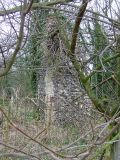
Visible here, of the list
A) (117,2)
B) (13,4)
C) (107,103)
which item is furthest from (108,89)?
(13,4)

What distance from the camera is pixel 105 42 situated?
3.36 metres

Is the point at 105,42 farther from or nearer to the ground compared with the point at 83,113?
farther from the ground

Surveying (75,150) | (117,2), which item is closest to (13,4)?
(117,2)

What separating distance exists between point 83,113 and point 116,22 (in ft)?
3.53

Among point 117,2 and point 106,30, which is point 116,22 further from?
point 117,2

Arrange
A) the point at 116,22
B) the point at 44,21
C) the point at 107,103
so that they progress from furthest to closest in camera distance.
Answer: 1. the point at 44,21
2. the point at 107,103
3. the point at 116,22

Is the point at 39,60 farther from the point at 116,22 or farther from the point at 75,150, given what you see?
the point at 75,150

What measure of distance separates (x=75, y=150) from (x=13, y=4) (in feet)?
10.2

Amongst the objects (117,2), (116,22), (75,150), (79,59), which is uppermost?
(117,2)

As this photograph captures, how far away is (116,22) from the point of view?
2.99 metres

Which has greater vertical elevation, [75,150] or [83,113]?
[83,113]

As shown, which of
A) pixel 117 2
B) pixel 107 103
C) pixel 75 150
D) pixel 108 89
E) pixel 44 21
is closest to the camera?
pixel 75 150

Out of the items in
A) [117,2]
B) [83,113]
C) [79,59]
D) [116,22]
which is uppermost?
[117,2]

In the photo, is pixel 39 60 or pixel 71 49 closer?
pixel 71 49
